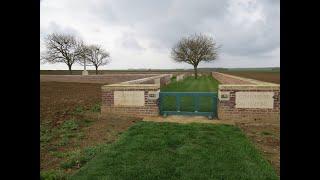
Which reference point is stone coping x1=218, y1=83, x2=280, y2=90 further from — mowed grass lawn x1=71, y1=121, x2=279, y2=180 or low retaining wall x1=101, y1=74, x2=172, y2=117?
low retaining wall x1=101, y1=74, x2=172, y2=117

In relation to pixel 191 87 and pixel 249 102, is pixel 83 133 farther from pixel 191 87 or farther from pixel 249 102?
pixel 191 87

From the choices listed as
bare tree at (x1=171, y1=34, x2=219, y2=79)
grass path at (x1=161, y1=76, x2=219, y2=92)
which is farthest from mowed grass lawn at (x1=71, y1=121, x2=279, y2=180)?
bare tree at (x1=171, y1=34, x2=219, y2=79)

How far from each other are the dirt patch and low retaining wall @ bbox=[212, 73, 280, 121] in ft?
1.23

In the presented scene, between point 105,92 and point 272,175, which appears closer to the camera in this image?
point 272,175

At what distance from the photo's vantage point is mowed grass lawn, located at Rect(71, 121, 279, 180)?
4461mm

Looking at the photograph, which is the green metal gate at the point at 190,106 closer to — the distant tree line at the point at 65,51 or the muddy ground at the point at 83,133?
the muddy ground at the point at 83,133

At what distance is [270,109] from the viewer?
362 inches

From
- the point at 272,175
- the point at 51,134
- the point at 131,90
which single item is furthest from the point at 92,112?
the point at 272,175

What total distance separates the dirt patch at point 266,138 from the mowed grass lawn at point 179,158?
256 millimetres

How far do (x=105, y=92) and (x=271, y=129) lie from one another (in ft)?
19.1

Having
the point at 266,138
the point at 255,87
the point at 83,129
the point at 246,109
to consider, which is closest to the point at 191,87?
the point at 246,109

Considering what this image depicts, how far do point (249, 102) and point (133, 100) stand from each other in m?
4.01
